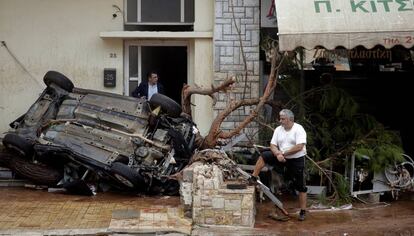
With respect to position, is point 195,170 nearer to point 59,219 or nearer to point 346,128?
point 59,219

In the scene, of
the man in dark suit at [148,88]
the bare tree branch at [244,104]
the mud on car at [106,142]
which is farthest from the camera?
the man in dark suit at [148,88]

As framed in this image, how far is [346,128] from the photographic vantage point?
1238 cm

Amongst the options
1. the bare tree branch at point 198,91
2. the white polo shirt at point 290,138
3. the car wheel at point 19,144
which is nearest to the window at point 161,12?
the bare tree branch at point 198,91

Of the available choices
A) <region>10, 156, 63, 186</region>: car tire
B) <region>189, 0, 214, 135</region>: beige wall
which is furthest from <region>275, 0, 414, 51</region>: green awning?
<region>10, 156, 63, 186</region>: car tire

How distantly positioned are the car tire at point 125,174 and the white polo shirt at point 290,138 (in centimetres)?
234

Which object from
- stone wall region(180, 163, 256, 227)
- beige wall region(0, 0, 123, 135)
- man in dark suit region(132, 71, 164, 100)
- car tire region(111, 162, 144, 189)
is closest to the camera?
stone wall region(180, 163, 256, 227)

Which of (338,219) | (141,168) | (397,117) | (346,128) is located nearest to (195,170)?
(141,168)

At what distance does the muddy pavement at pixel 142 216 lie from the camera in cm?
959

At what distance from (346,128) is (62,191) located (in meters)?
5.13

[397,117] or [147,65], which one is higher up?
[147,65]

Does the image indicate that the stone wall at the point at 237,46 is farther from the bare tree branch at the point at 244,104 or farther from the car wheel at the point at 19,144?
the car wheel at the point at 19,144

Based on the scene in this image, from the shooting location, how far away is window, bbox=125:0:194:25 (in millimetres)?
14367

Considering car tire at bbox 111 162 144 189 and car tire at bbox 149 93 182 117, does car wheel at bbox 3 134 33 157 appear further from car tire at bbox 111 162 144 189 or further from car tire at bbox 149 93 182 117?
car tire at bbox 149 93 182 117

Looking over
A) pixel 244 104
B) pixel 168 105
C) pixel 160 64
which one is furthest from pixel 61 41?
pixel 244 104
